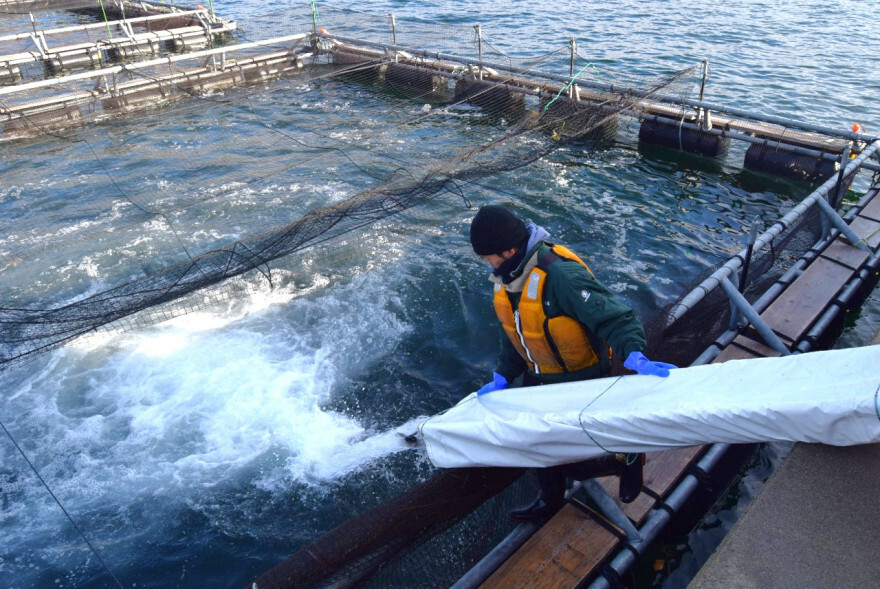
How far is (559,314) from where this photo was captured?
10.7 feet

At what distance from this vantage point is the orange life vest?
3266mm

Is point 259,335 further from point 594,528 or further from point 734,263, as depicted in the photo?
point 734,263

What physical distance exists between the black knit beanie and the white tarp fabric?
89 centimetres

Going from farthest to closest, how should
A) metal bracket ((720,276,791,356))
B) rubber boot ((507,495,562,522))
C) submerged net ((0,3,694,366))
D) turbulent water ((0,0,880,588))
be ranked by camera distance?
submerged net ((0,3,694,366))
metal bracket ((720,276,791,356))
turbulent water ((0,0,880,588))
rubber boot ((507,495,562,522))

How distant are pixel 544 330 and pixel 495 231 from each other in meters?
0.66

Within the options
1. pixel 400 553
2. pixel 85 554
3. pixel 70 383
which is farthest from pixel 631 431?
pixel 70 383

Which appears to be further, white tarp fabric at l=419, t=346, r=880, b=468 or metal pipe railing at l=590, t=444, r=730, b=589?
metal pipe railing at l=590, t=444, r=730, b=589

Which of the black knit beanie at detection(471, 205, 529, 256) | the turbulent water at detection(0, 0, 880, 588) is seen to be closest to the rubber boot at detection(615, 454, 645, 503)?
the black knit beanie at detection(471, 205, 529, 256)

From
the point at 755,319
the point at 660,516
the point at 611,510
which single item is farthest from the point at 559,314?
the point at 755,319

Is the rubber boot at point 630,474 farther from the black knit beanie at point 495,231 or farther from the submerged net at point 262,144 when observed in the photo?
the submerged net at point 262,144

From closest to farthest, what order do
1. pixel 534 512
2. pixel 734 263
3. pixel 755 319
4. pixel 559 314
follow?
pixel 559 314 → pixel 534 512 → pixel 755 319 → pixel 734 263

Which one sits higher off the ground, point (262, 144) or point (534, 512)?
point (262, 144)

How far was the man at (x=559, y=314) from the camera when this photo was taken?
309 cm

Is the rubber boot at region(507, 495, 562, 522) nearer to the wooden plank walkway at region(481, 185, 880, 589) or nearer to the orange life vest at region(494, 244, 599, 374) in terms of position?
the wooden plank walkway at region(481, 185, 880, 589)
